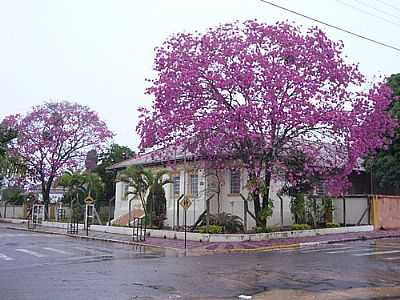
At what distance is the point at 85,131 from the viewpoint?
148 ft

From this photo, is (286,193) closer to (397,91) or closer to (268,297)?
Result: (397,91)

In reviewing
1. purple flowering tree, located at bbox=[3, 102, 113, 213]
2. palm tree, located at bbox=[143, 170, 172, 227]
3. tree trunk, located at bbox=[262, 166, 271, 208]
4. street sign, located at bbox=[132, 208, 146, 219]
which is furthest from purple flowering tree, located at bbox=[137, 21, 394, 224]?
purple flowering tree, located at bbox=[3, 102, 113, 213]

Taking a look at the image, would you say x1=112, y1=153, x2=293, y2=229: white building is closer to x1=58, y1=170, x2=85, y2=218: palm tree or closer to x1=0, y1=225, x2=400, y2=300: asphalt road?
x1=58, y1=170, x2=85, y2=218: palm tree

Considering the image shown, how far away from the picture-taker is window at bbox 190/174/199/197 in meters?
32.9

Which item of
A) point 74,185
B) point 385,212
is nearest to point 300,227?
point 385,212

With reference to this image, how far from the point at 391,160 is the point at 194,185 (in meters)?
12.2

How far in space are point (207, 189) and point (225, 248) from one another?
30.9 ft

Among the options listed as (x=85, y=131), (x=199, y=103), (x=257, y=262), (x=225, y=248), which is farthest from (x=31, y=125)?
(x=257, y=262)

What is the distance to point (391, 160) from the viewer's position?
3400 centimetres

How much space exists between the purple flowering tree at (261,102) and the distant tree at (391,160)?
25.7ft

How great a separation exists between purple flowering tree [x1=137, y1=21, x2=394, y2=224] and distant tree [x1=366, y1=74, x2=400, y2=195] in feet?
25.7

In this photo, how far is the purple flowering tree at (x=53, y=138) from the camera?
143ft

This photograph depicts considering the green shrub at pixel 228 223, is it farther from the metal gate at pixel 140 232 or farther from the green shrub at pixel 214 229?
the metal gate at pixel 140 232

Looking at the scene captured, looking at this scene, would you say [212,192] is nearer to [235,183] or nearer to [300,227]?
[235,183]
